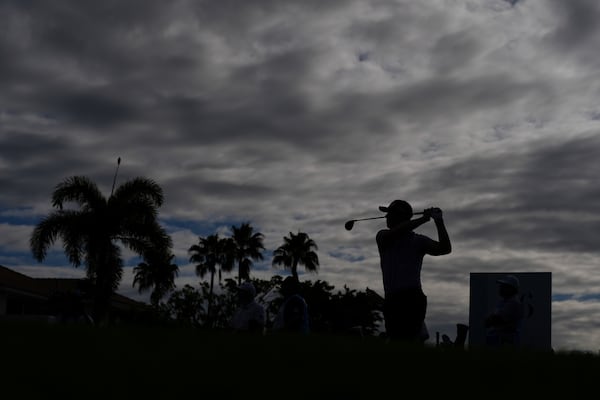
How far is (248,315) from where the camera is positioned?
10.3m

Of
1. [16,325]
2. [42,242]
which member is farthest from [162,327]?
[42,242]

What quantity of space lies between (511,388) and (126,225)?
28.7 metres

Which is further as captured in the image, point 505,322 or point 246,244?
point 246,244

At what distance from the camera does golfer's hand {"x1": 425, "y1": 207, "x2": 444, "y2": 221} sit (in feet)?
25.5

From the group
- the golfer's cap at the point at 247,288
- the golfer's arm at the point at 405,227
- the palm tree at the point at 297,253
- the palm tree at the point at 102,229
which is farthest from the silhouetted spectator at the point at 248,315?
the palm tree at the point at 297,253

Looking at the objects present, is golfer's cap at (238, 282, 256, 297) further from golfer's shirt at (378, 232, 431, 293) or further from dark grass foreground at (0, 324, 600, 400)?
dark grass foreground at (0, 324, 600, 400)

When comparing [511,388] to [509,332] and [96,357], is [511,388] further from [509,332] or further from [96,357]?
[509,332]

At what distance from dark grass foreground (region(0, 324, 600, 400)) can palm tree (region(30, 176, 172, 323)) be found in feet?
84.0

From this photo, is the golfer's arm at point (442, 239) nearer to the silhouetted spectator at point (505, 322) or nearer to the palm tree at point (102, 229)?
the silhouetted spectator at point (505, 322)

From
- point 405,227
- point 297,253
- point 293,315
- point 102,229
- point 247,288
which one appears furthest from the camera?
point 297,253

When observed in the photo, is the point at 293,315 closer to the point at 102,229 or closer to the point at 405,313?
the point at 405,313

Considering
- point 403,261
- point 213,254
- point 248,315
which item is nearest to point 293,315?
point 248,315

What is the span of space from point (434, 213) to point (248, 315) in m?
3.53

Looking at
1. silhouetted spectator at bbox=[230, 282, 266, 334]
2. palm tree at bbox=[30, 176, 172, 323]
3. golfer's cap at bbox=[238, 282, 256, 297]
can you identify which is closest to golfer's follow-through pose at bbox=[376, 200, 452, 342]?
silhouetted spectator at bbox=[230, 282, 266, 334]
